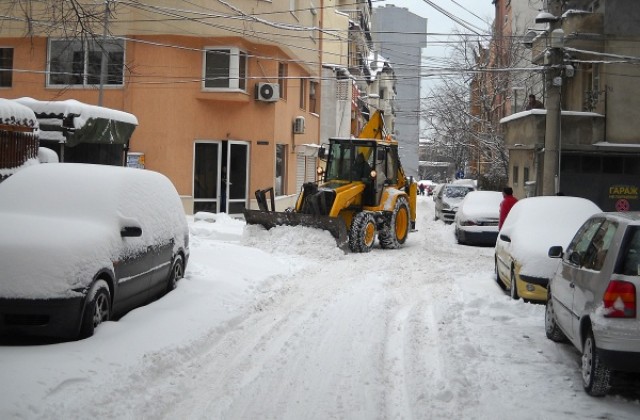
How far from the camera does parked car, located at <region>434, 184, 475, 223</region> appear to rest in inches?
1164

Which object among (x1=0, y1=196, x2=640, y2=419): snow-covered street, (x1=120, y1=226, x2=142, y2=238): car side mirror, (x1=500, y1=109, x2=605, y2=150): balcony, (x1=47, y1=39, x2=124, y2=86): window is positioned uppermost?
(x1=47, y1=39, x2=124, y2=86): window

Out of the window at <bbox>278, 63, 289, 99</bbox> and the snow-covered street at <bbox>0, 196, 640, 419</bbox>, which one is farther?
the window at <bbox>278, 63, 289, 99</bbox>

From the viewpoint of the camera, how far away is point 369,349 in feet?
26.8

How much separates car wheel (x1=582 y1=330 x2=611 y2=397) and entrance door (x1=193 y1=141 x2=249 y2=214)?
2095 cm

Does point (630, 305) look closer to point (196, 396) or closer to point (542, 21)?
point (196, 396)

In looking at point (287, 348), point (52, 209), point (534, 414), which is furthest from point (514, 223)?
point (52, 209)

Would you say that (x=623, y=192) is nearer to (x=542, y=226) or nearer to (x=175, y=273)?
(x=542, y=226)

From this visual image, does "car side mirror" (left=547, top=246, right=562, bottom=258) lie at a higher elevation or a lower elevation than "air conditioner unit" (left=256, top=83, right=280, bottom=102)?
lower

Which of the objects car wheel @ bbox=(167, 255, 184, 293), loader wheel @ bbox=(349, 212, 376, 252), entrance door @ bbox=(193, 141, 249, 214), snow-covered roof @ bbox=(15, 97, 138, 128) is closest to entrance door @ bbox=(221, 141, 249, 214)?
entrance door @ bbox=(193, 141, 249, 214)

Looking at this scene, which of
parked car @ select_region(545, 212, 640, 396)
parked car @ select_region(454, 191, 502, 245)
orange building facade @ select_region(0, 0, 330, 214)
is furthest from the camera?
orange building facade @ select_region(0, 0, 330, 214)

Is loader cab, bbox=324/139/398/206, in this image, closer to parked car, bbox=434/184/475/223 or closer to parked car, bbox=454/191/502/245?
parked car, bbox=454/191/502/245

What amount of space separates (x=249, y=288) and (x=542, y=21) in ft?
37.7

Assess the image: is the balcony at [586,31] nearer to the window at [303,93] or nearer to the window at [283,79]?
the window at [283,79]

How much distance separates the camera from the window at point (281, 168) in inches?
1155
